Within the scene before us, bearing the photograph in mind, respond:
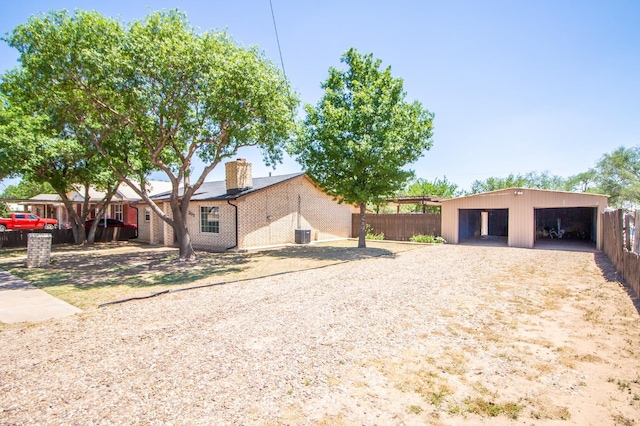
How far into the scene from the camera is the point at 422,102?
16641 mm

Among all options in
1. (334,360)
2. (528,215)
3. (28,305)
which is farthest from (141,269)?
(528,215)

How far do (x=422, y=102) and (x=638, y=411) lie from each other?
15523 millimetres

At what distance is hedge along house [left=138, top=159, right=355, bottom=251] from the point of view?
17047 mm

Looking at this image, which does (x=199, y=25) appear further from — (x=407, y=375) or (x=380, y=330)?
(x=407, y=375)

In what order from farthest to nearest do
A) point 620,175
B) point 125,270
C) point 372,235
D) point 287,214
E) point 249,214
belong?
1. point 620,175
2. point 372,235
3. point 287,214
4. point 249,214
5. point 125,270

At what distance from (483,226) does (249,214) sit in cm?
2554

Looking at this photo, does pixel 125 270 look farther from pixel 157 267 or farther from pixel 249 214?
pixel 249 214

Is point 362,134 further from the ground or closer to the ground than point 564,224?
further from the ground

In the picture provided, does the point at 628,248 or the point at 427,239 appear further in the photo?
the point at 427,239

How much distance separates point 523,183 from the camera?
46688 millimetres

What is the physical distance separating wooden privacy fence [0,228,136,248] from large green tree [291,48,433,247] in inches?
589

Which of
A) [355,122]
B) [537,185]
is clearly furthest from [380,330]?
[537,185]

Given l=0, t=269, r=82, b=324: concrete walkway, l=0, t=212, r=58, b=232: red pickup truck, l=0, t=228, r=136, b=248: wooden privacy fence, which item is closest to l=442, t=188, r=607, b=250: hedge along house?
l=0, t=269, r=82, b=324: concrete walkway

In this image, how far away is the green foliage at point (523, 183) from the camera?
45.2 meters
